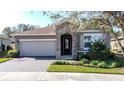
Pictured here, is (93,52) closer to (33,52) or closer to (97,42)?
(97,42)

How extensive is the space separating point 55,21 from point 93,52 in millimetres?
5700

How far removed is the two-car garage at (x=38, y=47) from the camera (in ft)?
75.3

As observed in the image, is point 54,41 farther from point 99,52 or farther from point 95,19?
point 95,19

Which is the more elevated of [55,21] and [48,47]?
[55,21]

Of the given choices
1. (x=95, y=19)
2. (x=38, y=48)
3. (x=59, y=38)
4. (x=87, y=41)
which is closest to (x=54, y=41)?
(x=59, y=38)

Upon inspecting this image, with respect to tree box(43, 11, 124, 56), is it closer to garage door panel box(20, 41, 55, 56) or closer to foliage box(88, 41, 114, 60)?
foliage box(88, 41, 114, 60)

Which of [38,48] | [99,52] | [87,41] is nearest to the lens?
[99,52]

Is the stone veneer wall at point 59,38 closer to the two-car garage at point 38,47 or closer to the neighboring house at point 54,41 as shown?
the neighboring house at point 54,41

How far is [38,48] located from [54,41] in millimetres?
1715

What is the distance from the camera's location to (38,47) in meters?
23.2
